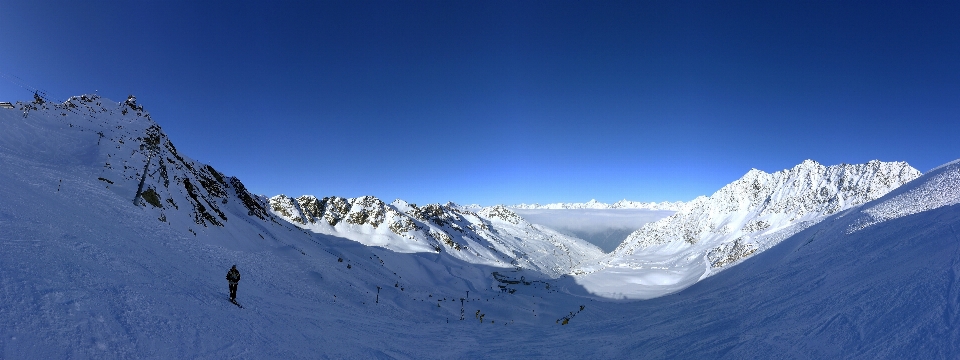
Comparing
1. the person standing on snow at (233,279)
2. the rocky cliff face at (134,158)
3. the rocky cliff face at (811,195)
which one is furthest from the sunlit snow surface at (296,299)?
the rocky cliff face at (811,195)

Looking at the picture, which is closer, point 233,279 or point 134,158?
point 233,279

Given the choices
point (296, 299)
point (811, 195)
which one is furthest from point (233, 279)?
point (811, 195)

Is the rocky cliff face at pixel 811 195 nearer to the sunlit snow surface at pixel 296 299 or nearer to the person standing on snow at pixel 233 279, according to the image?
the sunlit snow surface at pixel 296 299

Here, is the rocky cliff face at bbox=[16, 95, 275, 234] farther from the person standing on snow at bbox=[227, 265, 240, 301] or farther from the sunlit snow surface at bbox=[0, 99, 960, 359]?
the person standing on snow at bbox=[227, 265, 240, 301]

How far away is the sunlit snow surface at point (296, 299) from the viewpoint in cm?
993

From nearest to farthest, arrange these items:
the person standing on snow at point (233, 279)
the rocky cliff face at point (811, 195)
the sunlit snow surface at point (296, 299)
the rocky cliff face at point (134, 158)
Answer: the sunlit snow surface at point (296, 299) < the person standing on snow at point (233, 279) < the rocky cliff face at point (134, 158) < the rocky cliff face at point (811, 195)

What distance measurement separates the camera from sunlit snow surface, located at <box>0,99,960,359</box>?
9930 mm

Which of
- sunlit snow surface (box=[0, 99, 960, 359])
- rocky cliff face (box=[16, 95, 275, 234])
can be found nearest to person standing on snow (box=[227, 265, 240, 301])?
sunlit snow surface (box=[0, 99, 960, 359])

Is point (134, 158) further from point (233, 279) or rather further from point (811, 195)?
point (811, 195)

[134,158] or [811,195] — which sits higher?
[811,195]

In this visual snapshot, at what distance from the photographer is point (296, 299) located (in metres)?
23.7

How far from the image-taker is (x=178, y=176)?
44.2 metres

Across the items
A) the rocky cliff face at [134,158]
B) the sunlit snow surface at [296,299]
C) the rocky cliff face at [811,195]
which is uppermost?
the rocky cliff face at [811,195]

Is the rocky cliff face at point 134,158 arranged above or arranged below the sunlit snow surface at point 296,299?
above
